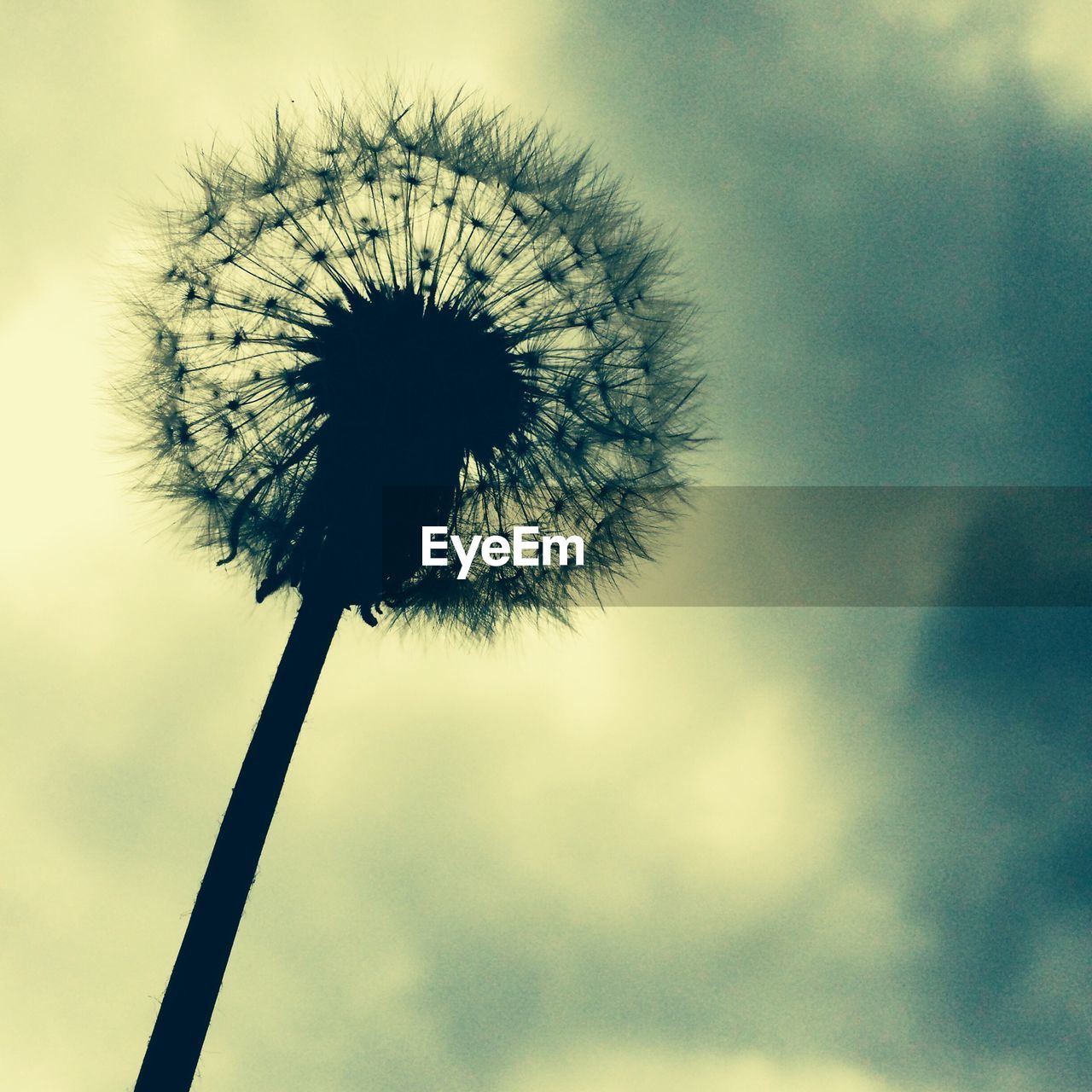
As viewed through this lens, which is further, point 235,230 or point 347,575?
point 235,230

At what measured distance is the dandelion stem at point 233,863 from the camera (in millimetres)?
4785

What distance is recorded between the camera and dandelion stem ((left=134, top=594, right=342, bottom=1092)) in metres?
4.79

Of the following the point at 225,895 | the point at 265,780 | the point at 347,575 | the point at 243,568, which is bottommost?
the point at 225,895

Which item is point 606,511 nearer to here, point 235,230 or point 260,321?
point 260,321

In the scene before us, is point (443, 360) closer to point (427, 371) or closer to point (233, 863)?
point (427, 371)

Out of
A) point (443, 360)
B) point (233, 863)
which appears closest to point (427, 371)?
point (443, 360)

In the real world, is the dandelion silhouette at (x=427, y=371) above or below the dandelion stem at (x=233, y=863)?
above

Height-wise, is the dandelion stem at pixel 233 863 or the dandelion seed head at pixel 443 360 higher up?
the dandelion seed head at pixel 443 360

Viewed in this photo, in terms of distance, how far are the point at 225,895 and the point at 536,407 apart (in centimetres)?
435

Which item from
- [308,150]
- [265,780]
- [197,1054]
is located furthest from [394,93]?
[197,1054]

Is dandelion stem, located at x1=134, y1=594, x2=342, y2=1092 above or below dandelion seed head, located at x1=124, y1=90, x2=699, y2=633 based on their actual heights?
below

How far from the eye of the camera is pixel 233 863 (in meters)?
5.26

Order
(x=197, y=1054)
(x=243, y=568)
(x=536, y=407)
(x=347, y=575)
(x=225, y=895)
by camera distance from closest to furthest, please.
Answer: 1. (x=197, y=1054)
2. (x=225, y=895)
3. (x=347, y=575)
4. (x=536, y=407)
5. (x=243, y=568)

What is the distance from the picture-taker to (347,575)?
6.42 m
